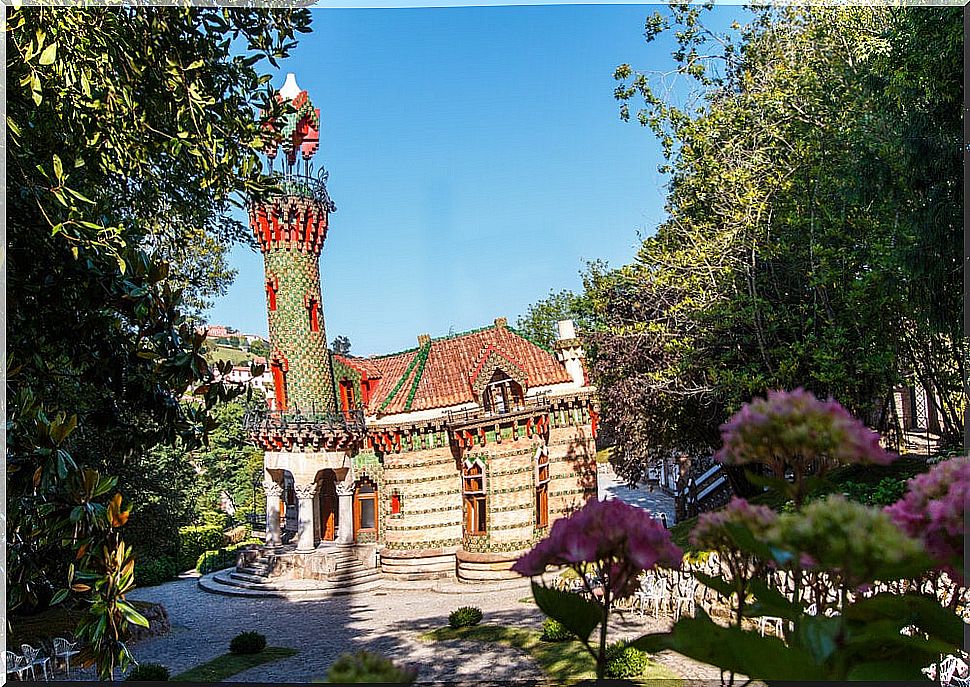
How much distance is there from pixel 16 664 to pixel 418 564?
2.18m

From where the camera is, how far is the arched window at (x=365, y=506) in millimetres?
4316

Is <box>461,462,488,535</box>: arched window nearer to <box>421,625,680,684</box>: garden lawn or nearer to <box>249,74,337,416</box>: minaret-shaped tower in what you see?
<box>421,625,680,684</box>: garden lawn

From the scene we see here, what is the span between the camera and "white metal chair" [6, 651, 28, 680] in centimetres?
363

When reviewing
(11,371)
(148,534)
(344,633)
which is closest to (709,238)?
(344,633)

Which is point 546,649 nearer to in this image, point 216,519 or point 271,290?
point 271,290

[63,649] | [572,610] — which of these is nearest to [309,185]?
[63,649]

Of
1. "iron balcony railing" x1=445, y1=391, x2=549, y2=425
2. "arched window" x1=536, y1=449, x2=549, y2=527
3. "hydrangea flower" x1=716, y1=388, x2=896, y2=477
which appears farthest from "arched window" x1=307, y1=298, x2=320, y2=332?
"hydrangea flower" x1=716, y1=388, x2=896, y2=477

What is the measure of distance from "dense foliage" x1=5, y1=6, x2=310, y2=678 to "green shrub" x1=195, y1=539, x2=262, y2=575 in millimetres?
2524

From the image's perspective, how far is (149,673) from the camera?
11.5ft

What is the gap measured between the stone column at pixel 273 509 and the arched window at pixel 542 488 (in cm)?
174

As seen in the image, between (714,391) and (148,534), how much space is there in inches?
200

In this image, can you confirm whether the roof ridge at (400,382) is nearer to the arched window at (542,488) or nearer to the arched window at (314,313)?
the arched window at (314,313)

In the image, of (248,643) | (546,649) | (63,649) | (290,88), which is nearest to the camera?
(546,649)

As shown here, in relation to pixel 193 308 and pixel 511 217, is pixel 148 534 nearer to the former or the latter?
pixel 193 308
